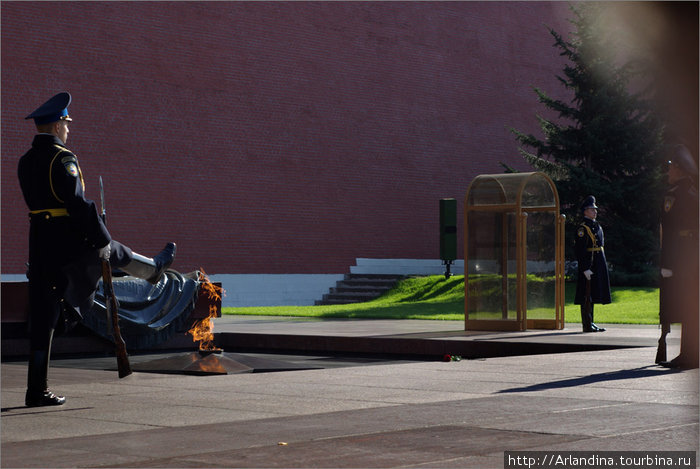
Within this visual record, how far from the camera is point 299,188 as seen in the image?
27.9 m

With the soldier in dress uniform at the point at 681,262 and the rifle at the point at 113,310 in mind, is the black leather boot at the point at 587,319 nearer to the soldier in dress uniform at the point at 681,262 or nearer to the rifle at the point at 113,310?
the soldier in dress uniform at the point at 681,262

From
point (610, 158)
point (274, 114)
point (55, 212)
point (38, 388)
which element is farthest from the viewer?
point (610, 158)

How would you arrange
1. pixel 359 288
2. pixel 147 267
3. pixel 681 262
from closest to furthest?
1. pixel 147 267
2. pixel 681 262
3. pixel 359 288

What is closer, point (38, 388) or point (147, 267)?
point (38, 388)

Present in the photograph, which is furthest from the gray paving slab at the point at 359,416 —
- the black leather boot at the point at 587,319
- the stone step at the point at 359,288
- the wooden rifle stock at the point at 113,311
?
the stone step at the point at 359,288

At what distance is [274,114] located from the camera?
2744 cm

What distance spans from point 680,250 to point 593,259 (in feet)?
20.7

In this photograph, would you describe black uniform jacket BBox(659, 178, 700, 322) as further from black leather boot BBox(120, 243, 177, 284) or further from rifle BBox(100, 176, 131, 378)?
rifle BBox(100, 176, 131, 378)

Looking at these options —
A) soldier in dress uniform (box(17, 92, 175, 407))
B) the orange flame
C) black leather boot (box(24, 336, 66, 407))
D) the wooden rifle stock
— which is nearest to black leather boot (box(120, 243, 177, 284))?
the wooden rifle stock

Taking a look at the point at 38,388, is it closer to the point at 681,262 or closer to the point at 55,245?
the point at 55,245

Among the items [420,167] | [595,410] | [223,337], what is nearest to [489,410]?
[595,410]

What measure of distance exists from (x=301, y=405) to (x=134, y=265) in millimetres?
1441

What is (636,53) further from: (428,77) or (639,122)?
(428,77)

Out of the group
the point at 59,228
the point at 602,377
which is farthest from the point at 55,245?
the point at 602,377
